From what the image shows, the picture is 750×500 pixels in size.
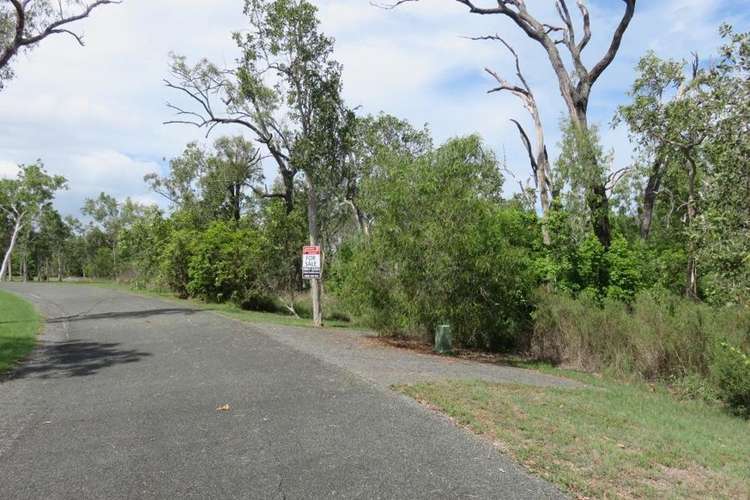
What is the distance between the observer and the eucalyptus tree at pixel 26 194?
185 ft

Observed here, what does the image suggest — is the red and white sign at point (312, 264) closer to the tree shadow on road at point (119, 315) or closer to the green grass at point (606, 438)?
A: the tree shadow on road at point (119, 315)

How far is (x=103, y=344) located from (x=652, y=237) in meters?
28.1

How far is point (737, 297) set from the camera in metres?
10.3

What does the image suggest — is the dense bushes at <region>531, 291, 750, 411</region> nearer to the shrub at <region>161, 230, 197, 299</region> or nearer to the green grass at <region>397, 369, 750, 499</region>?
the green grass at <region>397, 369, 750, 499</region>

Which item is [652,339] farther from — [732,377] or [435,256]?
[435,256]

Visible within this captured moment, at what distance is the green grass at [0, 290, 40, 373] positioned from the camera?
10.9m

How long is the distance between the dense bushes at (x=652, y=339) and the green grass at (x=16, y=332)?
1228cm

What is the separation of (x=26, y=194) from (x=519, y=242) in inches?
2186

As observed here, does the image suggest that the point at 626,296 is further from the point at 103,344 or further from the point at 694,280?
the point at 103,344

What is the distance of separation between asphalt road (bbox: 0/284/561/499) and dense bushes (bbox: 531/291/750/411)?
6.28 meters

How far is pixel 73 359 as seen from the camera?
35.6ft

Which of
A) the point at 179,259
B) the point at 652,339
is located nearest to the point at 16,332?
the point at 652,339

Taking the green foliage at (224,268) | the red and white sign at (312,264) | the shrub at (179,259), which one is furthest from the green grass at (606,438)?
the shrub at (179,259)

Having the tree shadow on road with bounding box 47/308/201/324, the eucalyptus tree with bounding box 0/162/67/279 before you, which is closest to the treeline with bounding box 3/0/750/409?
the tree shadow on road with bounding box 47/308/201/324
